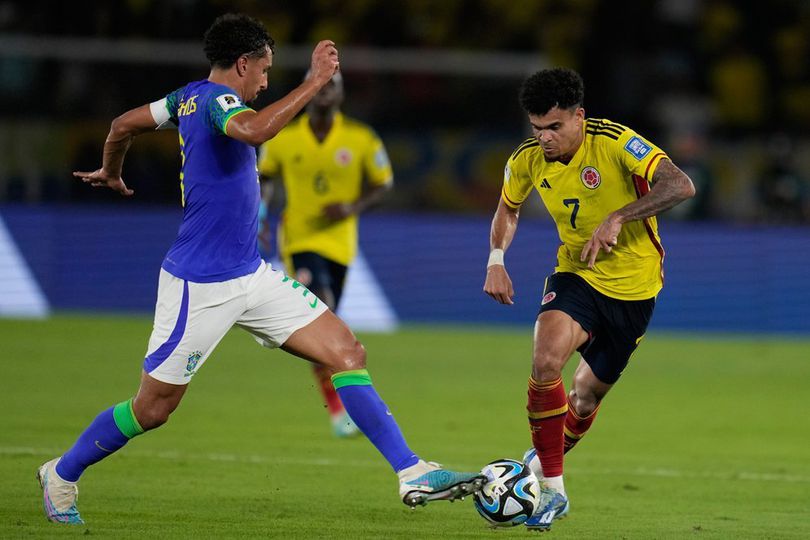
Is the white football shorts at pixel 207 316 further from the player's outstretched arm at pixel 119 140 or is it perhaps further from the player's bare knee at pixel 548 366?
the player's bare knee at pixel 548 366

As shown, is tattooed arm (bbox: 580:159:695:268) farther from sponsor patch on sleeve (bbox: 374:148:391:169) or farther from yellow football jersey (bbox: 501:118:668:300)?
sponsor patch on sleeve (bbox: 374:148:391:169)

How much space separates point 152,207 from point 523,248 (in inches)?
187

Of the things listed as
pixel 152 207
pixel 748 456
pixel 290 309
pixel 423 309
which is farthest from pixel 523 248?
pixel 290 309

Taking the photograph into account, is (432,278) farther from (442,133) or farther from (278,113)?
(278,113)

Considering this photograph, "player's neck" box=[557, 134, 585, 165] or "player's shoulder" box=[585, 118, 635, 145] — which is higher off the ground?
"player's shoulder" box=[585, 118, 635, 145]

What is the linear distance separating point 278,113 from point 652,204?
1886 millimetres

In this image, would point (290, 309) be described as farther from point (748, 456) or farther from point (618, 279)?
point (748, 456)

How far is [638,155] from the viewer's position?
6672 millimetres

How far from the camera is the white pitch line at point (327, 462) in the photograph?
8234mm

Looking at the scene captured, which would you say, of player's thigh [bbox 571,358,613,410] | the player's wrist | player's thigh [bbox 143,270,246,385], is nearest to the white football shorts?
player's thigh [bbox 143,270,246,385]

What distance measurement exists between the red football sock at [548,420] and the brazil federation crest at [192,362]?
1615 millimetres

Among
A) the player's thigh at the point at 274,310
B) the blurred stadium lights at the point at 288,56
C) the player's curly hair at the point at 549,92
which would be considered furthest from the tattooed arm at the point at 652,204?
the blurred stadium lights at the point at 288,56

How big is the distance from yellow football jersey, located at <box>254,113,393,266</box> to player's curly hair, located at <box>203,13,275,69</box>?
14.5 feet

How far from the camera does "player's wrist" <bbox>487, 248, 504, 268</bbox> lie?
269 inches
